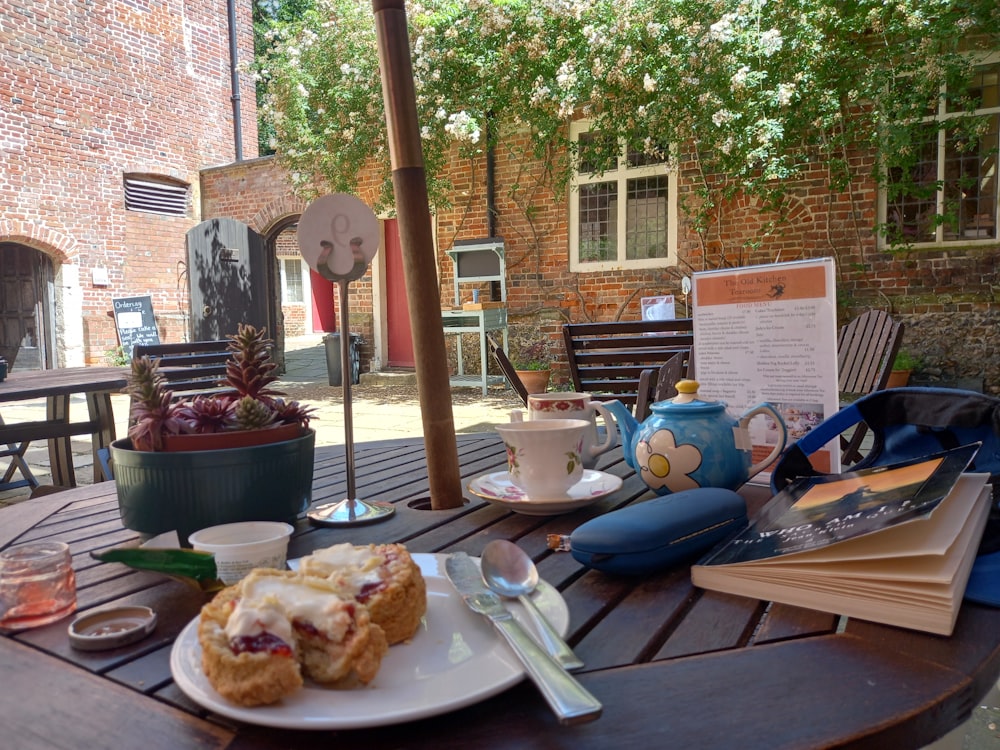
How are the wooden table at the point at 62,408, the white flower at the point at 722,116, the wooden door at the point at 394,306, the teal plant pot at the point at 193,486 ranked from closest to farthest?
the teal plant pot at the point at 193,486 < the wooden table at the point at 62,408 < the white flower at the point at 722,116 < the wooden door at the point at 394,306

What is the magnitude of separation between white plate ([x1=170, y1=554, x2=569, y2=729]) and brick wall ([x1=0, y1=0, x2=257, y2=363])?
33.5ft

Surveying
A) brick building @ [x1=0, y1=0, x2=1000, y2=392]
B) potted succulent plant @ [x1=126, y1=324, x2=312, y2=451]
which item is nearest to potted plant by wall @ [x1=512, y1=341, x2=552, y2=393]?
brick building @ [x1=0, y1=0, x2=1000, y2=392]

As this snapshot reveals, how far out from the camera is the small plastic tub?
727 mm

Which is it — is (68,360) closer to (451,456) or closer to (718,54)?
(718,54)

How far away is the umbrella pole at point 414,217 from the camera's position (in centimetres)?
106

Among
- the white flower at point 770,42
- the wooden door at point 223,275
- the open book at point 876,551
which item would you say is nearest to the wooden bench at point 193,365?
the open book at point 876,551

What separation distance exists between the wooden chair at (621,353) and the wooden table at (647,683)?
7.54ft

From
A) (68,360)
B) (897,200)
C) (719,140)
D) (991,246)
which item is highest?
(719,140)

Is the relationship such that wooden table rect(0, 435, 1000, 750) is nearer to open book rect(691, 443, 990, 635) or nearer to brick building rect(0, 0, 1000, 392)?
open book rect(691, 443, 990, 635)

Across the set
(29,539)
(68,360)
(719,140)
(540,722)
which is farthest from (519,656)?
(68,360)

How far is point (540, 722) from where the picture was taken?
1.61 feet

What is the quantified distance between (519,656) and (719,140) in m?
6.08

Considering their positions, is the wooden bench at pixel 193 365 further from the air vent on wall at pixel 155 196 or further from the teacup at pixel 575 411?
the air vent on wall at pixel 155 196

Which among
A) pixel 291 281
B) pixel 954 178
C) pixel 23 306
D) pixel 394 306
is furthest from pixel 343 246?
pixel 291 281
